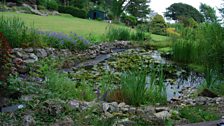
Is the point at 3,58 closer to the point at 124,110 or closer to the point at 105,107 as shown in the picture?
the point at 105,107

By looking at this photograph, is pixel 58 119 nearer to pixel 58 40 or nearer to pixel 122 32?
pixel 58 40

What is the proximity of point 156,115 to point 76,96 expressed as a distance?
1.32 metres

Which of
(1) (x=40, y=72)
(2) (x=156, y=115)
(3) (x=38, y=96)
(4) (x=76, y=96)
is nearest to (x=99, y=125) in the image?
(2) (x=156, y=115)

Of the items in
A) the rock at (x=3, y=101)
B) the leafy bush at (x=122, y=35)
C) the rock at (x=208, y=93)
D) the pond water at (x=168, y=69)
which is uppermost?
the leafy bush at (x=122, y=35)

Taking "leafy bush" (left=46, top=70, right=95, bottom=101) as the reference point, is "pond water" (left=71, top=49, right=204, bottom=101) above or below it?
below

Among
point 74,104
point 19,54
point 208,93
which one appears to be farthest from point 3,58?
point 208,93

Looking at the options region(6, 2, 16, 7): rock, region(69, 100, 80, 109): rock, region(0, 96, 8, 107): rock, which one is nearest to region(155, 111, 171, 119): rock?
region(69, 100, 80, 109): rock

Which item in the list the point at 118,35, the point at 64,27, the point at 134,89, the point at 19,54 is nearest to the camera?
the point at 134,89

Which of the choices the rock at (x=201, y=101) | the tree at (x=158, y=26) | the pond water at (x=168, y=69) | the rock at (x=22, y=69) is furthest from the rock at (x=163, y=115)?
the tree at (x=158, y=26)

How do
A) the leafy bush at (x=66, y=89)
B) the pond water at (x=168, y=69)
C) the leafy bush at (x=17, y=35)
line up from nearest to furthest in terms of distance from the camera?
the leafy bush at (x=66, y=89) → the pond water at (x=168, y=69) → the leafy bush at (x=17, y=35)

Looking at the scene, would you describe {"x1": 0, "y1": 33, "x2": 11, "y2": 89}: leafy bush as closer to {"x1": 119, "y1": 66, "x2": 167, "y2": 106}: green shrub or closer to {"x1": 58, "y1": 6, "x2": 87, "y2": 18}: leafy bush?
{"x1": 119, "y1": 66, "x2": 167, "y2": 106}: green shrub

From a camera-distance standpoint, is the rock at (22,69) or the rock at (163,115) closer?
the rock at (163,115)

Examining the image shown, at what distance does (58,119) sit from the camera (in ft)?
10.1

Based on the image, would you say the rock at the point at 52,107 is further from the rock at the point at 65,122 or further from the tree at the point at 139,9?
the tree at the point at 139,9
